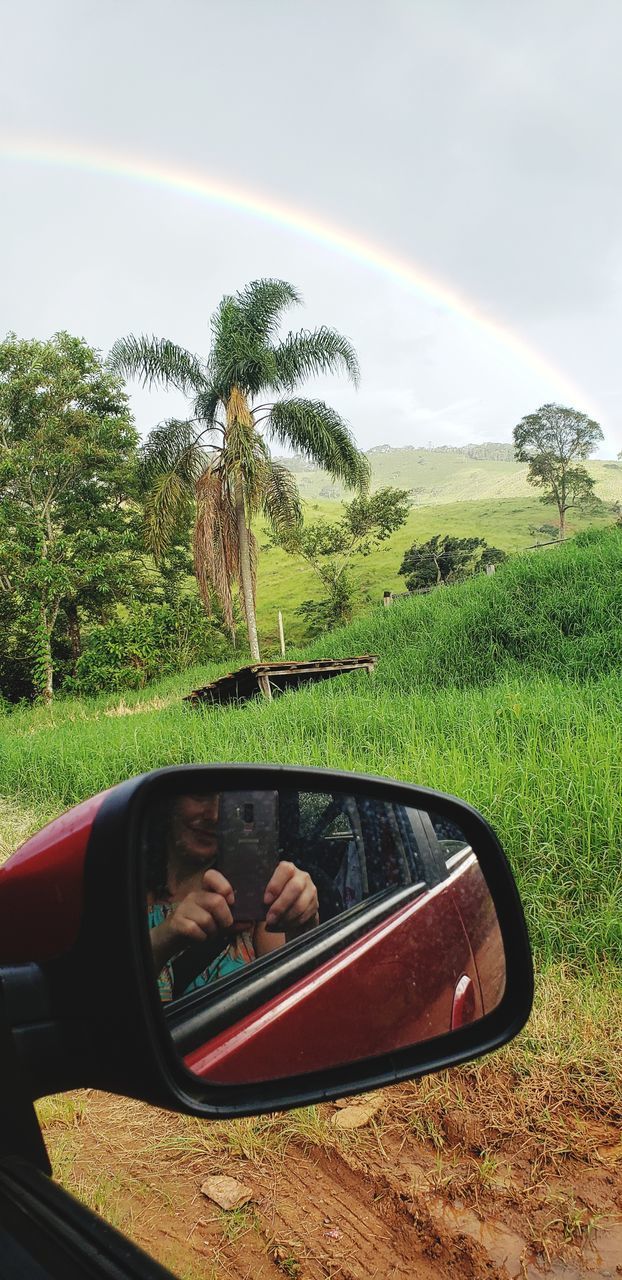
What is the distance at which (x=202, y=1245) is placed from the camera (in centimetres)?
166

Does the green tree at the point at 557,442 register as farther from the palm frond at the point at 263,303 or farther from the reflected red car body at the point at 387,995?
the reflected red car body at the point at 387,995

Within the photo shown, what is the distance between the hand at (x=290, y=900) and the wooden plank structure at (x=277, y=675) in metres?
8.85

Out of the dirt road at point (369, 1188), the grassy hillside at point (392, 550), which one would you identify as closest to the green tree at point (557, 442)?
the grassy hillside at point (392, 550)

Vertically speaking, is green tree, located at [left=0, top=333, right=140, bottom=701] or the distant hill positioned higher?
the distant hill

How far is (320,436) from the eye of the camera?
1620 centimetres

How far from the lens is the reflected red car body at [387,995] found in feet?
3.03

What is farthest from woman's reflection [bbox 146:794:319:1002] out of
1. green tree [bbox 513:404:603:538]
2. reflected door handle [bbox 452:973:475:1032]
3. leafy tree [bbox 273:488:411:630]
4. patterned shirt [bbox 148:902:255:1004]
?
green tree [bbox 513:404:603:538]

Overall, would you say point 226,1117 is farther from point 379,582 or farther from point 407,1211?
point 379,582

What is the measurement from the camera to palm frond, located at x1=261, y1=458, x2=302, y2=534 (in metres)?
16.0

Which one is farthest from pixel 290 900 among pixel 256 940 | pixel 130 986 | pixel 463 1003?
pixel 463 1003

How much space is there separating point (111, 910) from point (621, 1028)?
7.67ft

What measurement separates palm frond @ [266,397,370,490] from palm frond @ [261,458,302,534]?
79cm

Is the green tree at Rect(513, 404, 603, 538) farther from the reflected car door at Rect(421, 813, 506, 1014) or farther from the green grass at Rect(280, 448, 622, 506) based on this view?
the green grass at Rect(280, 448, 622, 506)

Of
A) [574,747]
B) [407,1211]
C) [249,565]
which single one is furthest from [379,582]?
[407,1211]
